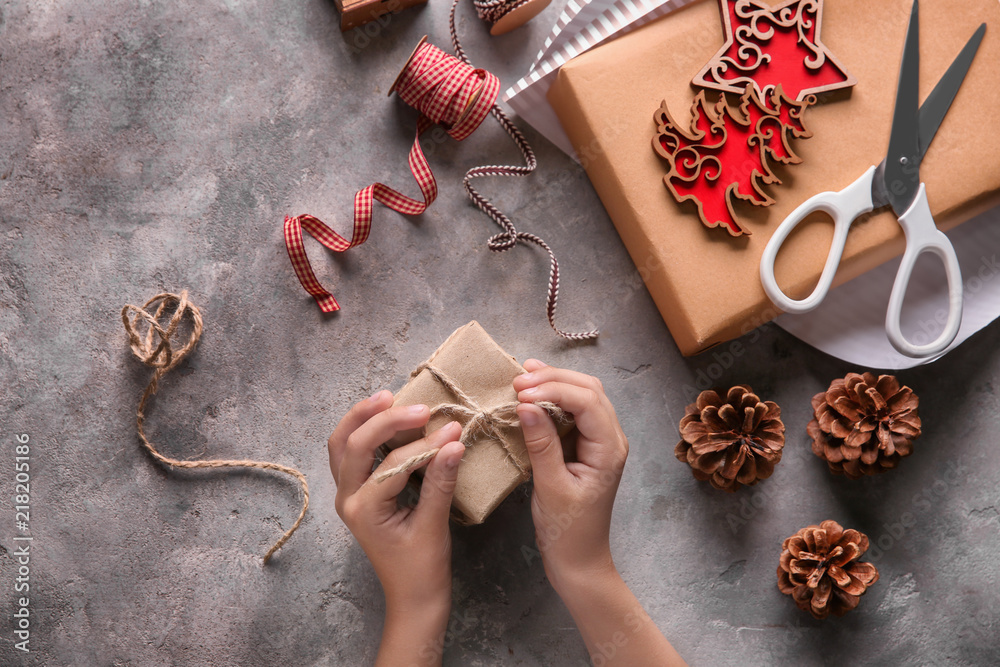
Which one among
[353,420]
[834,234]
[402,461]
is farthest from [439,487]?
A: [834,234]

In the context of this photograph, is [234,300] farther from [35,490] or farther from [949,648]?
[949,648]

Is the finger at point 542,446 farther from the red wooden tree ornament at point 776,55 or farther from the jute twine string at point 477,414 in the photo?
Answer: the red wooden tree ornament at point 776,55

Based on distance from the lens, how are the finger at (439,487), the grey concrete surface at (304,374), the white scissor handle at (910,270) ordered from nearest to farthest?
the finger at (439,487)
the white scissor handle at (910,270)
the grey concrete surface at (304,374)

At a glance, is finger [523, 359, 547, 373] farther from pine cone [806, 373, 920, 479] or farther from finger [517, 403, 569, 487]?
pine cone [806, 373, 920, 479]

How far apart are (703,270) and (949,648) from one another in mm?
862

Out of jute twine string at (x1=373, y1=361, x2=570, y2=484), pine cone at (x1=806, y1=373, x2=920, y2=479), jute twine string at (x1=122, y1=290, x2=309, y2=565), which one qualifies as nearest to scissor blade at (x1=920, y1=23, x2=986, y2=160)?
pine cone at (x1=806, y1=373, x2=920, y2=479)

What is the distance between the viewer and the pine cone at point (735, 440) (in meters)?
1.13

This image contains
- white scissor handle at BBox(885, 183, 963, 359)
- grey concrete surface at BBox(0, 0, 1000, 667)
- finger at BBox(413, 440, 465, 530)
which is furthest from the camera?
grey concrete surface at BBox(0, 0, 1000, 667)

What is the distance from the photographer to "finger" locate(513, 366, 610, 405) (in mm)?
1019

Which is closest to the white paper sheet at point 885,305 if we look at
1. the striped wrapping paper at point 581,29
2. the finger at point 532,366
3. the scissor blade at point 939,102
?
the scissor blade at point 939,102

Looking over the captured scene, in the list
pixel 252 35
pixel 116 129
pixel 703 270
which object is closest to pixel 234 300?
pixel 116 129

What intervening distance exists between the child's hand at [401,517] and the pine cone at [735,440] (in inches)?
17.6

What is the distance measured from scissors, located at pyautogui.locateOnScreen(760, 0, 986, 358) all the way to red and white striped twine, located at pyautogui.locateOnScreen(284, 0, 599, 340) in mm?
384

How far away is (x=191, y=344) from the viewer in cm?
117
